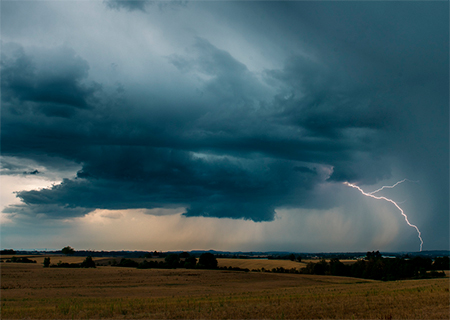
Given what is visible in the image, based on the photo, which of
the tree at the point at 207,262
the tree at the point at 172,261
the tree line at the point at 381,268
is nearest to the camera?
the tree line at the point at 381,268

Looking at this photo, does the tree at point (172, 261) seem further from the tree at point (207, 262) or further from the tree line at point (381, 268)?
the tree line at point (381, 268)

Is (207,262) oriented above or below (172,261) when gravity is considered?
above

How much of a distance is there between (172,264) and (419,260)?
106679 millimetres

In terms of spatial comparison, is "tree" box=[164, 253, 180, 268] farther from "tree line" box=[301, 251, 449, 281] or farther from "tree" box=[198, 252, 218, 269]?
"tree line" box=[301, 251, 449, 281]

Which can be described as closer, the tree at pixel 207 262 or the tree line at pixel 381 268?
the tree line at pixel 381 268

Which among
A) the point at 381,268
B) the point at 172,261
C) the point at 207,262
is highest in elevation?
the point at 207,262

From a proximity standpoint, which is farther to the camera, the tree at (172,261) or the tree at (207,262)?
the tree at (207,262)

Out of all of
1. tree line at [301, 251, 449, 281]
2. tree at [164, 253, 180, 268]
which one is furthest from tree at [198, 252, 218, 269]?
tree line at [301, 251, 449, 281]

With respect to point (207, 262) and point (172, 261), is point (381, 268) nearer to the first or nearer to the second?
point (207, 262)

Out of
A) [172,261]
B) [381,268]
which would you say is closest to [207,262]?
[172,261]

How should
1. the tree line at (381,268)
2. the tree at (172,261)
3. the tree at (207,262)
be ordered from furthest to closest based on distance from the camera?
the tree at (207,262)
the tree at (172,261)
the tree line at (381,268)

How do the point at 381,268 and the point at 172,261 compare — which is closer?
the point at 381,268

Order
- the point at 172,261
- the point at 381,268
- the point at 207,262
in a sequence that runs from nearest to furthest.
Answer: the point at 381,268, the point at 207,262, the point at 172,261

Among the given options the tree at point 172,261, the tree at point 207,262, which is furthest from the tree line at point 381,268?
the tree at point 172,261
